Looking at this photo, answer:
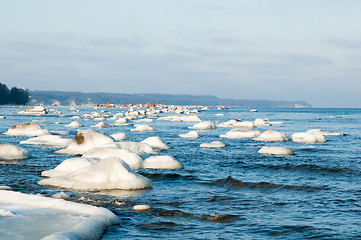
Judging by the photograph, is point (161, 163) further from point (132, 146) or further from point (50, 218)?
point (50, 218)

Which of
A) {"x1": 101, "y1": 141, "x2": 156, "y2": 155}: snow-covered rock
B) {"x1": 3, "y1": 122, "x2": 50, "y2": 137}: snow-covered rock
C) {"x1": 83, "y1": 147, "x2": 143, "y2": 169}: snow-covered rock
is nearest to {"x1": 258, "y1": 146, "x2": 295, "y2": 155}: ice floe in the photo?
{"x1": 101, "y1": 141, "x2": 156, "y2": 155}: snow-covered rock

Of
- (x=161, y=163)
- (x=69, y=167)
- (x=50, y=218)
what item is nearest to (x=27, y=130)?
(x=161, y=163)

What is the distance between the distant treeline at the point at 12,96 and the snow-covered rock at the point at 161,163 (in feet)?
483

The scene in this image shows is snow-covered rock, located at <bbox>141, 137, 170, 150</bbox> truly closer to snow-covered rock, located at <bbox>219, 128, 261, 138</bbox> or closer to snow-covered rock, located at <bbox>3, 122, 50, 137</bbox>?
snow-covered rock, located at <bbox>219, 128, 261, 138</bbox>

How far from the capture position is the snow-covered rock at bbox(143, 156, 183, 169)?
591 inches

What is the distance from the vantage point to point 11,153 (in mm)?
16984

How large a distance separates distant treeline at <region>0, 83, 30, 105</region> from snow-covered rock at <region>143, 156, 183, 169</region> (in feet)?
483

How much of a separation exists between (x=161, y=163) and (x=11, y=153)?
6.15 meters

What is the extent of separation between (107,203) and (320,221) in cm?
452

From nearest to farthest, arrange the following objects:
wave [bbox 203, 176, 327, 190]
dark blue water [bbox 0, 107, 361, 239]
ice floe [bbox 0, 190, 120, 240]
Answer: ice floe [bbox 0, 190, 120, 240]
dark blue water [bbox 0, 107, 361, 239]
wave [bbox 203, 176, 327, 190]

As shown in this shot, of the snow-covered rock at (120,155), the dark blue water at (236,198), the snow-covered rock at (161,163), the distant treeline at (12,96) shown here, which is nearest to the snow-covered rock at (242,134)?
the dark blue water at (236,198)

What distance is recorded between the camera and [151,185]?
1194 cm

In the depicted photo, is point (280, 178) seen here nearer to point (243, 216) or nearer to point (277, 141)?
point (243, 216)

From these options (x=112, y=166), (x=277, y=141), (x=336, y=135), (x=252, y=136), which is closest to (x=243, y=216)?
(x=112, y=166)
